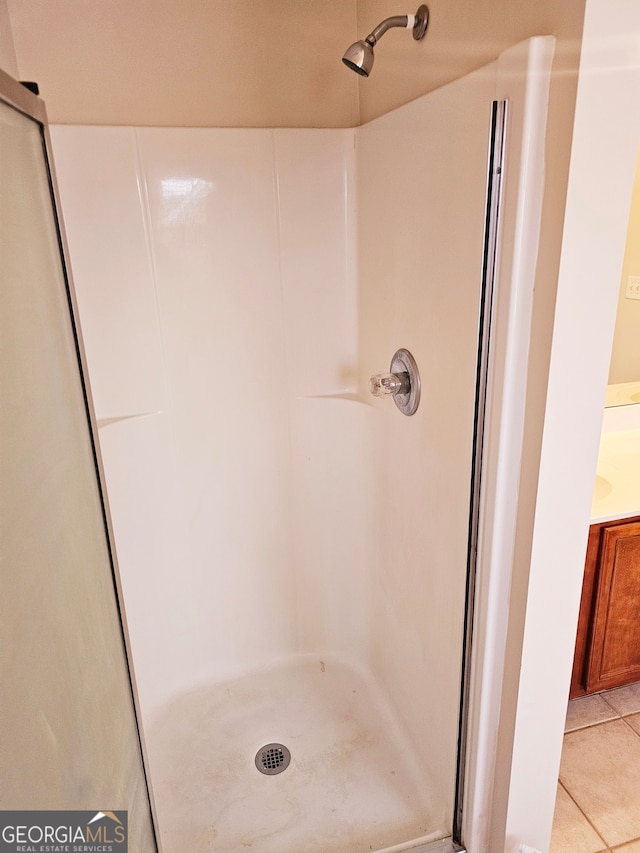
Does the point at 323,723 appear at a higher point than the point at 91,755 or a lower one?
lower

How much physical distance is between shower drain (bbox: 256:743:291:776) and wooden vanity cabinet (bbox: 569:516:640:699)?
851 mm

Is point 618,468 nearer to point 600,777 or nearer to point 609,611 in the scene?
point 609,611

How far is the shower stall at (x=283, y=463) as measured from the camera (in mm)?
1301

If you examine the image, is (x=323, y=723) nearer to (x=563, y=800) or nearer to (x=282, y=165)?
(x=563, y=800)

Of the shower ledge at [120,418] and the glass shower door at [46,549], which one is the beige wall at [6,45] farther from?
the shower ledge at [120,418]

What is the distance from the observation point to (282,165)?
1.57 meters

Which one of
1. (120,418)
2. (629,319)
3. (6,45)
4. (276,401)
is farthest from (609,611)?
(6,45)

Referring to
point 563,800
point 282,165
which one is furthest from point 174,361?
point 563,800

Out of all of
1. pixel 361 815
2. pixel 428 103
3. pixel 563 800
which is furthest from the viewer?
pixel 563 800

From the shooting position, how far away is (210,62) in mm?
1518

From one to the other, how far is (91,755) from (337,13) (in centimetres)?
178

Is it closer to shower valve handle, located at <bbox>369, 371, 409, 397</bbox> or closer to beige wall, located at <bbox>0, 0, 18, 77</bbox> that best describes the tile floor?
shower valve handle, located at <bbox>369, 371, 409, 397</bbox>

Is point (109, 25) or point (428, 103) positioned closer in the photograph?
point (428, 103)

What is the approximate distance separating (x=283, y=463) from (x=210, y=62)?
1109mm
